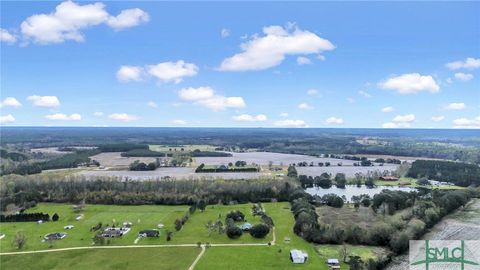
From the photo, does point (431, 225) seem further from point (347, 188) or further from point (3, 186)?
point (3, 186)

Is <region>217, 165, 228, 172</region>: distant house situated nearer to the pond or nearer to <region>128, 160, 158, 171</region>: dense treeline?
<region>128, 160, 158, 171</region>: dense treeline

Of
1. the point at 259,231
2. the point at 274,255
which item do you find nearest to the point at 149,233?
the point at 259,231

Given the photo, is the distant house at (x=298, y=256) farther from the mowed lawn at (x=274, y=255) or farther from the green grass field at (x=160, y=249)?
the green grass field at (x=160, y=249)

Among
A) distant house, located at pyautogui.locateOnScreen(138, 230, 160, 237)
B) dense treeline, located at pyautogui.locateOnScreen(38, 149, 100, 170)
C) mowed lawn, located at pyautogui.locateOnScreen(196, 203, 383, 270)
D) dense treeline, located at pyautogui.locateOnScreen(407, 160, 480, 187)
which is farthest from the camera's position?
dense treeline, located at pyautogui.locateOnScreen(38, 149, 100, 170)

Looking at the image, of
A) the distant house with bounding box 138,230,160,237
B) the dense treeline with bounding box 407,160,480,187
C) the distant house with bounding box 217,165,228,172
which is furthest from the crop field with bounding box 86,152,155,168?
the dense treeline with bounding box 407,160,480,187

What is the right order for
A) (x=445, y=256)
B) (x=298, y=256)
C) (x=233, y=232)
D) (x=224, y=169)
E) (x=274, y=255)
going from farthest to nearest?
1. (x=224, y=169)
2. (x=233, y=232)
3. (x=274, y=255)
4. (x=298, y=256)
5. (x=445, y=256)

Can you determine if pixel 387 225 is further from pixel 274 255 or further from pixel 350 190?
pixel 350 190
